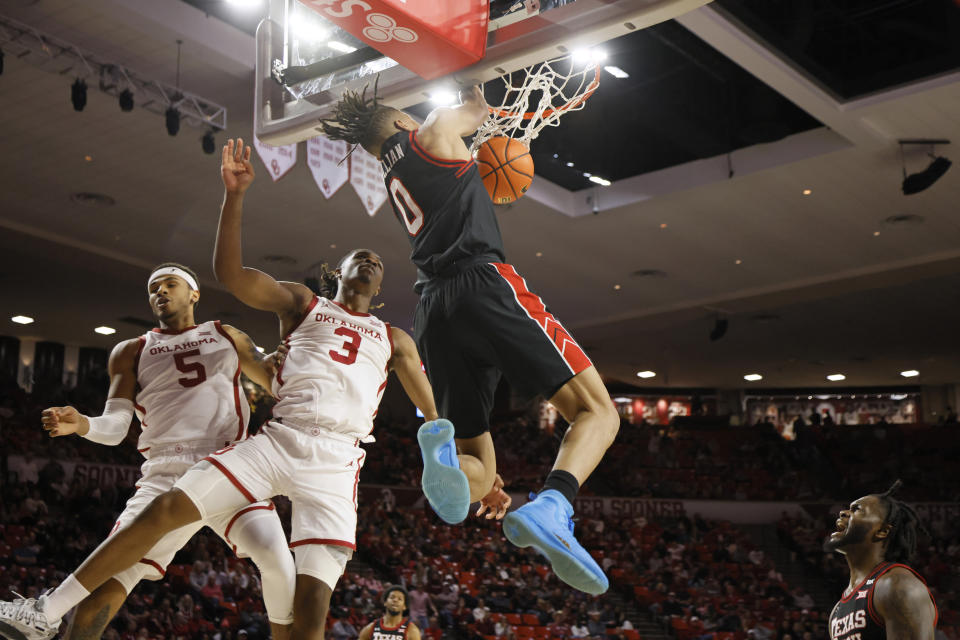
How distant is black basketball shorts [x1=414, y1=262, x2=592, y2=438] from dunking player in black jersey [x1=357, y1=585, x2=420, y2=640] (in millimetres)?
4827

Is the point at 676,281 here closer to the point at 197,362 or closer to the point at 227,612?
the point at 227,612

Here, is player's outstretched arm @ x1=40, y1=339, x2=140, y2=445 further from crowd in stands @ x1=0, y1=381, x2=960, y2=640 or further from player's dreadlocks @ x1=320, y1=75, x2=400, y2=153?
crowd in stands @ x1=0, y1=381, x2=960, y2=640

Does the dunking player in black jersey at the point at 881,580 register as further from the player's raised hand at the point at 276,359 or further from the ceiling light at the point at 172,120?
the ceiling light at the point at 172,120

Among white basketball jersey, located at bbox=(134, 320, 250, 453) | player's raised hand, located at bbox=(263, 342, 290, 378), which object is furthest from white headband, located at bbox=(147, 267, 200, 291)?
player's raised hand, located at bbox=(263, 342, 290, 378)

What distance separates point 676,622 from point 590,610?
1346mm

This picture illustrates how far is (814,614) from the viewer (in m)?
14.3

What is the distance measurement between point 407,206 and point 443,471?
3.24 feet

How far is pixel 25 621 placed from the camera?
3.54 m

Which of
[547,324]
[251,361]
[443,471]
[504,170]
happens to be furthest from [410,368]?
[443,471]

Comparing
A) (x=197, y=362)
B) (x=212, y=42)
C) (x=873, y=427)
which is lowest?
(x=197, y=362)

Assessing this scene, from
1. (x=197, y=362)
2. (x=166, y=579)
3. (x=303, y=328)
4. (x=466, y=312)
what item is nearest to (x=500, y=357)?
(x=466, y=312)

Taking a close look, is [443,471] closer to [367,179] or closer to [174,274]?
[174,274]

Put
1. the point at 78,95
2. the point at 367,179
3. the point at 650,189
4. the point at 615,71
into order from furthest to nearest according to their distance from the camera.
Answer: the point at 650,189 → the point at 615,71 → the point at 367,179 → the point at 78,95

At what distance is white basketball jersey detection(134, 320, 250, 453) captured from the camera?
439 cm
